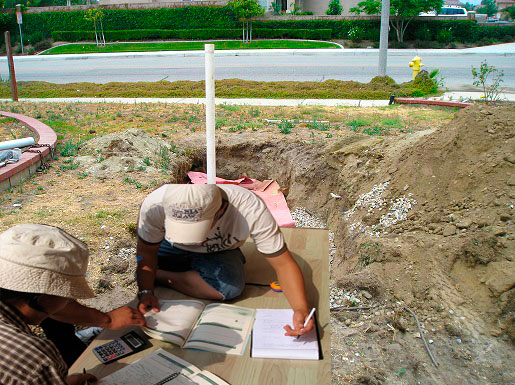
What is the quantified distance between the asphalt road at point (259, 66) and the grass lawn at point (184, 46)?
2627mm

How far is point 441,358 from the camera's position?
133 inches

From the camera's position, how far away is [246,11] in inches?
1156

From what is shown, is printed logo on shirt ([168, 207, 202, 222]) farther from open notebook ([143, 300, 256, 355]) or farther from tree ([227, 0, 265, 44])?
tree ([227, 0, 265, 44])

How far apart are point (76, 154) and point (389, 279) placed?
4.93m

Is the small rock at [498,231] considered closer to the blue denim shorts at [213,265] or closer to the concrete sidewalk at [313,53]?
the blue denim shorts at [213,265]

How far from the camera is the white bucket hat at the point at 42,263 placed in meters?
1.89

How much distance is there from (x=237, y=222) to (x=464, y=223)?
7.93 ft

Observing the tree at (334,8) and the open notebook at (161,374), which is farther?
the tree at (334,8)

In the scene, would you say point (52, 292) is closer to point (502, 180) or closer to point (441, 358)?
point (441, 358)

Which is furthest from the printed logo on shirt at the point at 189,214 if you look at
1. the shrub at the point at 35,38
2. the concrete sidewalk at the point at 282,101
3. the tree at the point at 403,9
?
the shrub at the point at 35,38

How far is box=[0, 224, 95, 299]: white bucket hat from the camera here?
1.89 meters

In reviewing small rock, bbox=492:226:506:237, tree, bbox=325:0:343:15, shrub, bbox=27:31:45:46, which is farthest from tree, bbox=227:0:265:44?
small rock, bbox=492:226:506:237

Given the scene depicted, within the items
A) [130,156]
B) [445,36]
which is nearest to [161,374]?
[130,156]

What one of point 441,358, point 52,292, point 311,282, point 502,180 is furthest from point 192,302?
point 502,180
